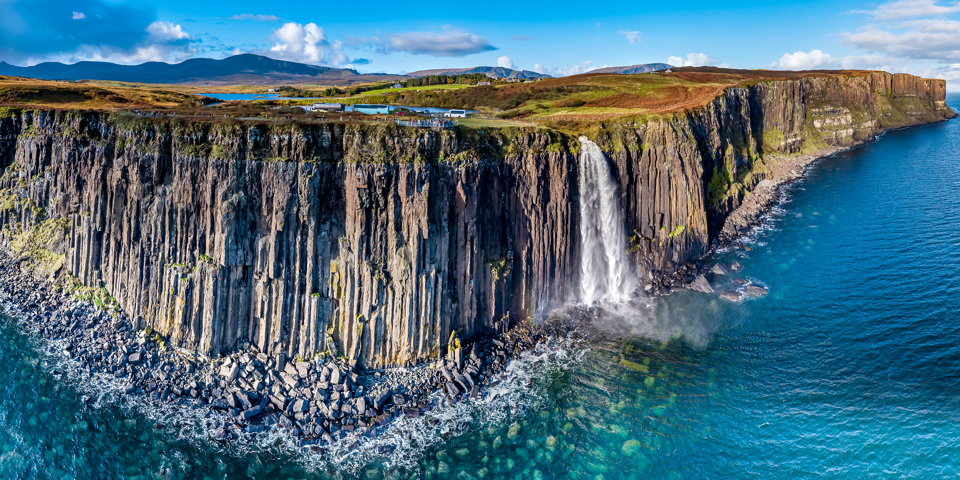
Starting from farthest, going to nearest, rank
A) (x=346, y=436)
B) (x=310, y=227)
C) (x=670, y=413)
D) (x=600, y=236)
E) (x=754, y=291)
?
(x=600, y=236)
(x=754, y=291)
(x=310, y=227)
(x=670, y=413)
(x=346, y=436)

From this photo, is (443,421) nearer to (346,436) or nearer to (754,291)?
(346,436)

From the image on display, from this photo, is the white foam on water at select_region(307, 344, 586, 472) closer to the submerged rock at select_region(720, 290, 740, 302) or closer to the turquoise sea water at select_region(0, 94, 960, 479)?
the turquoise sea water at select_region(0, 94, 960, 479)

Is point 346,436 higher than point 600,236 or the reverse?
the reverse

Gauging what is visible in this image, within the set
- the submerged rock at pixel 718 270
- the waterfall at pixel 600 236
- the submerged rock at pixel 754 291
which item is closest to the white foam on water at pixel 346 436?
the waterfall at pixel 600 236

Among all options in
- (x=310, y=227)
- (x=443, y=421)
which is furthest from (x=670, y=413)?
(x=310, y=227)

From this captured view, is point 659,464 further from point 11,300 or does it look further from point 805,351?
point 11,300

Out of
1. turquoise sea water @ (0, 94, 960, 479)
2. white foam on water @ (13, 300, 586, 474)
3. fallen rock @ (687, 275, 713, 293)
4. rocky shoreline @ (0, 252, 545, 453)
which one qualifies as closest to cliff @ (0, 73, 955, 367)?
rocky shoreline @ (0, 252, 545, 453)

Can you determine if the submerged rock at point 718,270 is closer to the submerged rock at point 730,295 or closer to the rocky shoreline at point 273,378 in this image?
the submerged rock at point 730,295

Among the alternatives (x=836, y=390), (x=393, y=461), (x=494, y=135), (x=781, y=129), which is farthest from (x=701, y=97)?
(x=393, y=461)
